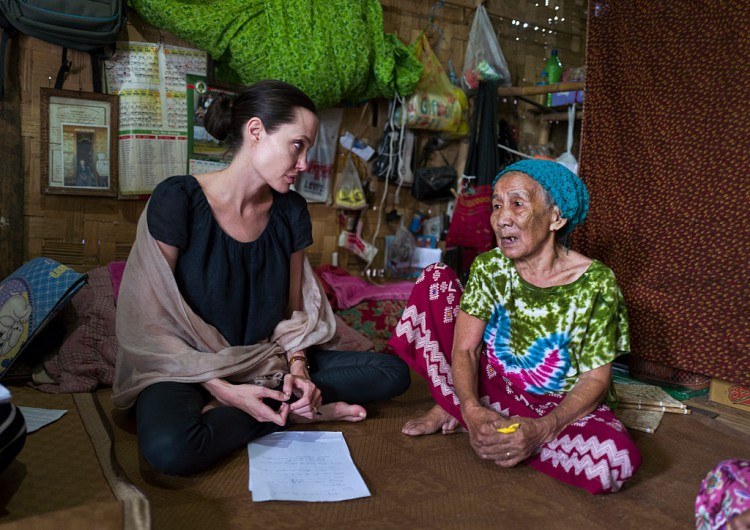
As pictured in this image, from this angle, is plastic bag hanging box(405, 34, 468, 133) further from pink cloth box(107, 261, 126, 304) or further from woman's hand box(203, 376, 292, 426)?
woman's hand box(203, 376, 292, 426)

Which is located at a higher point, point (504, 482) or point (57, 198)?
point (57, 198)

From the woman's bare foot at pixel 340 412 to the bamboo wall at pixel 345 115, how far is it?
1573 mm

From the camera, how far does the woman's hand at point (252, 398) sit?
5.47ft

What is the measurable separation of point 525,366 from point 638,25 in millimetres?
1627

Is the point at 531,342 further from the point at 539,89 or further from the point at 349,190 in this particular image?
the point at 539,89

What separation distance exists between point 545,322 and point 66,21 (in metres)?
2.25

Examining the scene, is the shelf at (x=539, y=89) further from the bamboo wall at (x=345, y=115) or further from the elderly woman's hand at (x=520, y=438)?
the elderly woman's hand at (x=520, y=438)

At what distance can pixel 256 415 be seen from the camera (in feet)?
5.52

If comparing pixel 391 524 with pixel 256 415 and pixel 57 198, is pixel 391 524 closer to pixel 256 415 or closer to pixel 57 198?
pixel 256 415

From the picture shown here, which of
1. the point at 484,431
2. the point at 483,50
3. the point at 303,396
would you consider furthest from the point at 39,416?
the point at 483,50

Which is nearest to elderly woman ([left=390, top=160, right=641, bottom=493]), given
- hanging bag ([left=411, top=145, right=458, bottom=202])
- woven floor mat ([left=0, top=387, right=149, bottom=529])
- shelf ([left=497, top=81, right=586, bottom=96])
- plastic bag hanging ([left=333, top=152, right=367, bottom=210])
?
woven floor mat ([left=0, top=387, right=149, bottom=529])

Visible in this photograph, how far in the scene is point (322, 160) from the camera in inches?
138

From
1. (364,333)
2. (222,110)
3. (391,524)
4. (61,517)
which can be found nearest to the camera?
(61,517)

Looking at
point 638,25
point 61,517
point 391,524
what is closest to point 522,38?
point 638,25
